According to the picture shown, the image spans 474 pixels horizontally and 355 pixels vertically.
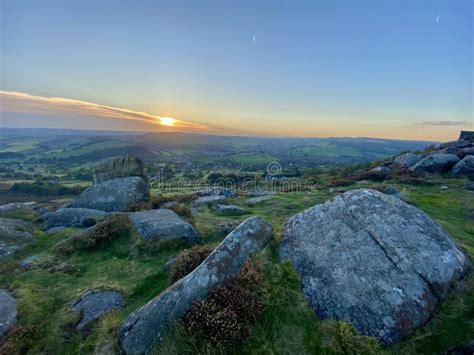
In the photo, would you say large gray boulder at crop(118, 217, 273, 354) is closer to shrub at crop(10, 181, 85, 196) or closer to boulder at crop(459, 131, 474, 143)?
boulder at crop(459, 131, 474, 143)

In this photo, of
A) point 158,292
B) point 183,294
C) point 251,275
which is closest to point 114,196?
point 158,292

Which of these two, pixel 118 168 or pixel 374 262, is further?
pixel 118 168

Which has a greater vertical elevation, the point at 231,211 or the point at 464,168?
the point at 464,168

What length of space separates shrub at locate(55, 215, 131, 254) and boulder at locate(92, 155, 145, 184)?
39.2ft

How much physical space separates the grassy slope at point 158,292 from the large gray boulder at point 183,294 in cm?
50

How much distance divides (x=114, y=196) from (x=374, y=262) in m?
17.7

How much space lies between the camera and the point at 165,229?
41.5 feet

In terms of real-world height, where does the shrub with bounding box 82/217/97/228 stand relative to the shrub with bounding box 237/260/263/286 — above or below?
below

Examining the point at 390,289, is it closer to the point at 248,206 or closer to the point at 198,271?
the point at 198,271

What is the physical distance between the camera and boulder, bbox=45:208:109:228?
16.9 metres

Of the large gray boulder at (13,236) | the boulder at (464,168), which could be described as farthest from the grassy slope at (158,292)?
the boulder at (464,168)

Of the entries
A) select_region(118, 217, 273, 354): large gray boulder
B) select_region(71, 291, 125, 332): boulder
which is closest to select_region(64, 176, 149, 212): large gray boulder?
select_region(71, 291, 125, 332): boulder

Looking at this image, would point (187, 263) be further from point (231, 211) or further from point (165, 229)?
point (231, 211)

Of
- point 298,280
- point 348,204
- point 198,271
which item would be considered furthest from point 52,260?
point 348,204
